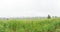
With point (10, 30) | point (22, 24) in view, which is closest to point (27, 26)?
point (22, 24)

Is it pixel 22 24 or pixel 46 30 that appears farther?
pixel 22 24

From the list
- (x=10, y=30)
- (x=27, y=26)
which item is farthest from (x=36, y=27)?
(x=10, y=30)

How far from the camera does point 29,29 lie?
19.8 meters

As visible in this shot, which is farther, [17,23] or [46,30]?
[17,23]

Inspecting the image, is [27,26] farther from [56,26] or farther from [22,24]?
[56,26]

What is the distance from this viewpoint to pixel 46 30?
19672mm

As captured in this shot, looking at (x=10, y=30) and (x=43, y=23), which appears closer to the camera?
(x=10, y=30)

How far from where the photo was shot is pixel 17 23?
21.1 metres

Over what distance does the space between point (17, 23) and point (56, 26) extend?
4.17 metres

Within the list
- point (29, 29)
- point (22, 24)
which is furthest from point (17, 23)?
point (29, 29)

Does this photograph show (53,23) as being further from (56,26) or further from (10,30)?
(10,30)

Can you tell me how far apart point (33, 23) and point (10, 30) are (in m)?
3.31

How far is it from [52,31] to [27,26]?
2.67 meters

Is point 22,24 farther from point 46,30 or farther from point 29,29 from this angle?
point 46,30
